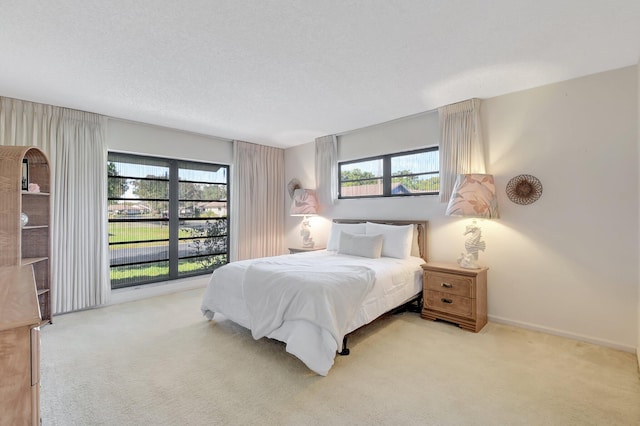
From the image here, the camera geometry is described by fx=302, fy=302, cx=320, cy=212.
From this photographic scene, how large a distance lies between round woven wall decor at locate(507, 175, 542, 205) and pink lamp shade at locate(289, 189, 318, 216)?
2.80 metres

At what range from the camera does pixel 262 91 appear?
3.19 metres

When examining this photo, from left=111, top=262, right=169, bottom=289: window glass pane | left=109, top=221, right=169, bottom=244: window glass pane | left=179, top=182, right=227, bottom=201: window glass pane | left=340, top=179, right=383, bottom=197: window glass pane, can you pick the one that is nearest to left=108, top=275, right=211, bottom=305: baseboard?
left=111, top=262, right=169, bottom=289: window glass pane

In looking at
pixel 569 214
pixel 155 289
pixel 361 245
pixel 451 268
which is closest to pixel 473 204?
pixel 451 268

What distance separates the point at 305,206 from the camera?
5.04 meters

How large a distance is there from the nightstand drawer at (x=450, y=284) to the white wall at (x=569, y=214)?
1.64ft

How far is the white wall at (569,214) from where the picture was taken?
8.88 feet

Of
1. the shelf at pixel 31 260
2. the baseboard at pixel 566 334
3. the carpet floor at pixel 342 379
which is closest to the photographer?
the carpet floor at pixel 342 379

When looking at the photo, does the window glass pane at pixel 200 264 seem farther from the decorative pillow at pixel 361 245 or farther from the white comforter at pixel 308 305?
the decorative pillow at pixel 361 245

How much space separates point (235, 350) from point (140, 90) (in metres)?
2.77

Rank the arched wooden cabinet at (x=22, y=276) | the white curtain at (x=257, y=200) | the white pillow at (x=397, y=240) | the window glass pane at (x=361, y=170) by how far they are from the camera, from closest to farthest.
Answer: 1. the arched wooden cabinet at (x=22, y=276)
2. the white pillow at (x=397, y=240)
3. the window glass pane at (x=361, y=170)
4. the white curtain at (x=257, y=200)

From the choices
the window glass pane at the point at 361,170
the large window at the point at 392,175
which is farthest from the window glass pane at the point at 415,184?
the window glass pane at the point at 361,170

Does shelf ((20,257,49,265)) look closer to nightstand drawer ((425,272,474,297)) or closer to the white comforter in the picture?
the white comforter

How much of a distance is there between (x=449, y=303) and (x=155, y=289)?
13.2 ft

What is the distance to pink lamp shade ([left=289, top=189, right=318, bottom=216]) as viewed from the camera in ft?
16.5
